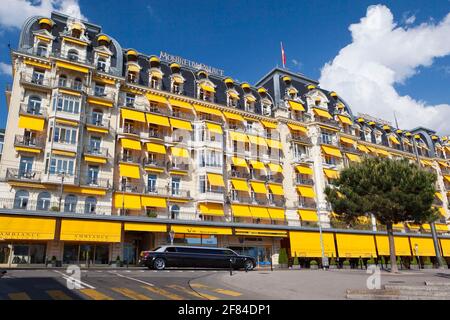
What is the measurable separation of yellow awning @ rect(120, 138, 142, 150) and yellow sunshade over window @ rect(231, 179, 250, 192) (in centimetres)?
1085

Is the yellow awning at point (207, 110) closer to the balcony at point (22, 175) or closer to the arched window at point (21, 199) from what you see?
the balcony at point (22, 175)

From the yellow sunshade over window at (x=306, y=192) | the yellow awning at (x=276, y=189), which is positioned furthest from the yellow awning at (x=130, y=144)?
the yellow sunshade over window at (x=306, y=192)

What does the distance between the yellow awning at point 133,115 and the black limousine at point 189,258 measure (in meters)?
16.2

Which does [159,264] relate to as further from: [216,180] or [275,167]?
[275,167]

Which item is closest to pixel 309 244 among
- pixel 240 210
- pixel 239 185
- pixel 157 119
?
pixel 240 210

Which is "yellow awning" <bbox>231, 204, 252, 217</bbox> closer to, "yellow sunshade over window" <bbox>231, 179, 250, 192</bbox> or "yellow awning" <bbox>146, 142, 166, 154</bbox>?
"yellow sunshade over window" <bbox>231, 179, 250, 192</bbox>

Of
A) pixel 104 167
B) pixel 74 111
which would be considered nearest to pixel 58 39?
pixel 74 111

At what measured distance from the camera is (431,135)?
66.9 m

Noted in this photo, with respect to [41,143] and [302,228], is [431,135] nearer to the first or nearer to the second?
[302,228]

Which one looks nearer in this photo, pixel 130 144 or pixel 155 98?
pixel 130 144

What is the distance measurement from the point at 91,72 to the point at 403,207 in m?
29.9

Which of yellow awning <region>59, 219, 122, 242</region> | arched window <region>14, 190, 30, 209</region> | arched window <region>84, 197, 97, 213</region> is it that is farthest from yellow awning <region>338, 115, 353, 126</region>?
arched window <region>14, 190, 30, 209</region>

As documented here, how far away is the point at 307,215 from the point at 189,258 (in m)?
22.2

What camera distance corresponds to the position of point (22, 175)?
2997 cm
